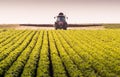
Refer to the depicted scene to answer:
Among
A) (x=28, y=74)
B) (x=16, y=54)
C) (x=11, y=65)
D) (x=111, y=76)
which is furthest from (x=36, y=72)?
(x=16, y=54)

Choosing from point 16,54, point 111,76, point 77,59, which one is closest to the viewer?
point 111,76

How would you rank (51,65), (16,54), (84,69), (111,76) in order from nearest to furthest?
(111,76) < (84,69) < (51,65) < (16,54)

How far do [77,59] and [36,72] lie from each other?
3.32 metres

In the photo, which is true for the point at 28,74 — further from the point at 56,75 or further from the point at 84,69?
the point at 84,69

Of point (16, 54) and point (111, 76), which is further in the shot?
point (16, 54)

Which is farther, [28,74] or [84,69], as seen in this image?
[84,69]

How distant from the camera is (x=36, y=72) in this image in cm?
1318

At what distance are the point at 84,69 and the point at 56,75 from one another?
5.34 ft

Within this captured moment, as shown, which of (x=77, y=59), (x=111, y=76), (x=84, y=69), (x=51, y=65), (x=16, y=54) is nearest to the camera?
(x=111, y=76)

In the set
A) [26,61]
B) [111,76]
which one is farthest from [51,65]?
[111,76]

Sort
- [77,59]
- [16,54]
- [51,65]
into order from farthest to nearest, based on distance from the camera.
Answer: [16,54] < [77,59] < [51,65]

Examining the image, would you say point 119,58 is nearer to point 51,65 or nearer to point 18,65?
point 51,65

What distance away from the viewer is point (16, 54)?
17.3 meters

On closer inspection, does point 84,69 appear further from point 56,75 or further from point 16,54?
point 16,54
